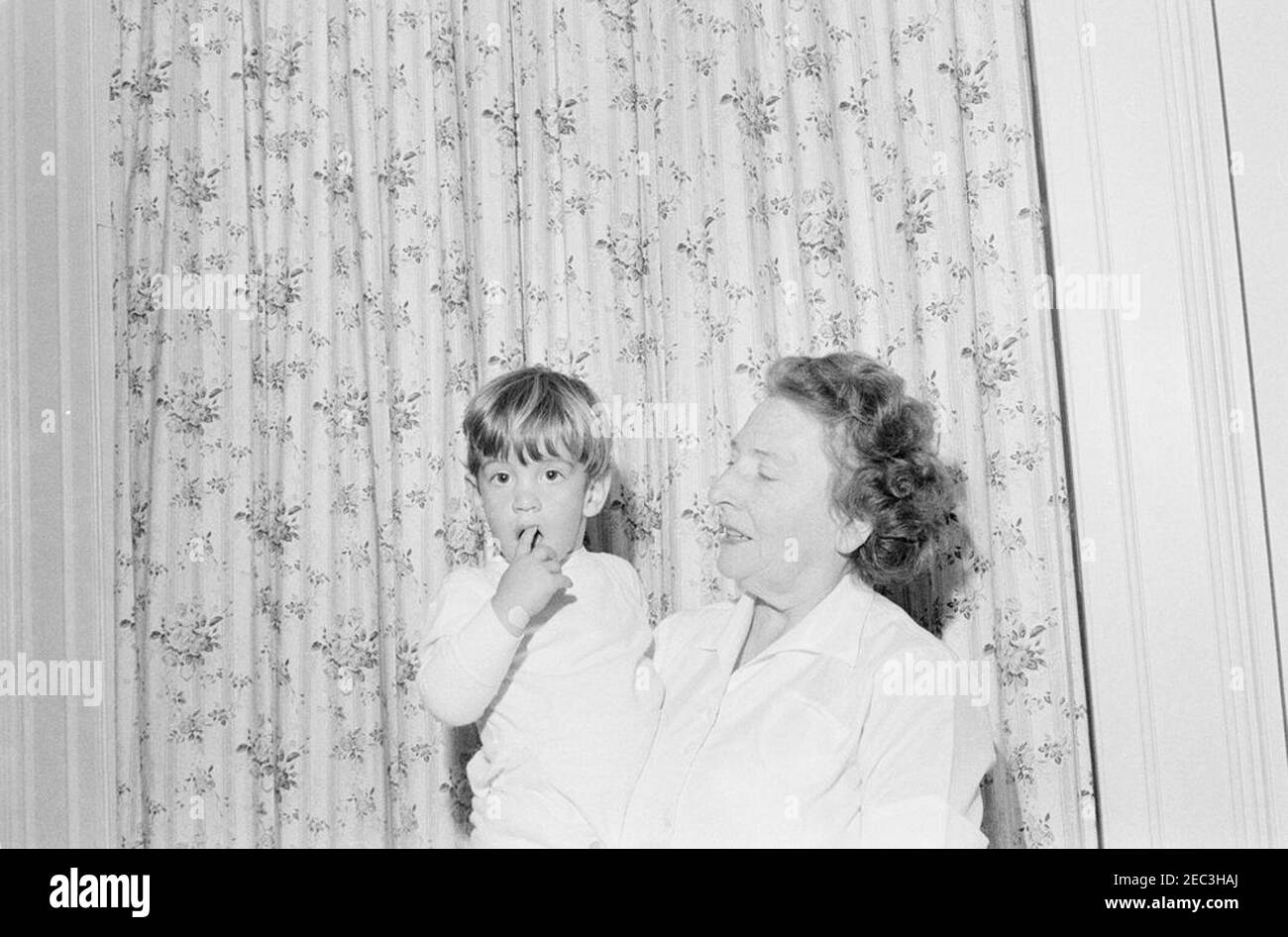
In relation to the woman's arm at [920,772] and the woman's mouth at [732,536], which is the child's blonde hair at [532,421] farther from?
the woman's arm at [920,772]

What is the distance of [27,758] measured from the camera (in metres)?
1.97

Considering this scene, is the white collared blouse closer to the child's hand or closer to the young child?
the young child

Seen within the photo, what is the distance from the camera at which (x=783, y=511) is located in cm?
175

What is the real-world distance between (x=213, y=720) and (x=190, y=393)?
562mm

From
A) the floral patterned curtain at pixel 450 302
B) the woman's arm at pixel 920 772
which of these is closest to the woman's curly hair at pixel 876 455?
the woman's arm at pixel 920 772

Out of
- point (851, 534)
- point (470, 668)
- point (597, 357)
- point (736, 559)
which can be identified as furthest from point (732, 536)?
point (597, 357)

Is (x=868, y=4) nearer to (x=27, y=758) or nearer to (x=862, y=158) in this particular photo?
(x=862, y=158)

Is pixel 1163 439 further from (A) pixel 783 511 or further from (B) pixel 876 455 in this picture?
(A) pixel 783 511

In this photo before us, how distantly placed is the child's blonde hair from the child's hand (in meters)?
0.15

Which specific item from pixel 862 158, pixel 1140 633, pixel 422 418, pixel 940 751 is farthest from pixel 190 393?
pixel 1140 633

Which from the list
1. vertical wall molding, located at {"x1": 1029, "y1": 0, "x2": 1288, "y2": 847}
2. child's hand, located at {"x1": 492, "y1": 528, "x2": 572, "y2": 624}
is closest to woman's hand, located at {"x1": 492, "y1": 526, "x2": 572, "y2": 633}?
child's hand, located at {"x1": 492, "y1": 528, "x2": 572, "y2": 624}

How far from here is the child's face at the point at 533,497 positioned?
180 cm

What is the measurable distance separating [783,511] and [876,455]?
141mm

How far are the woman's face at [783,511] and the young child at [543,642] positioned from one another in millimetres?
187
